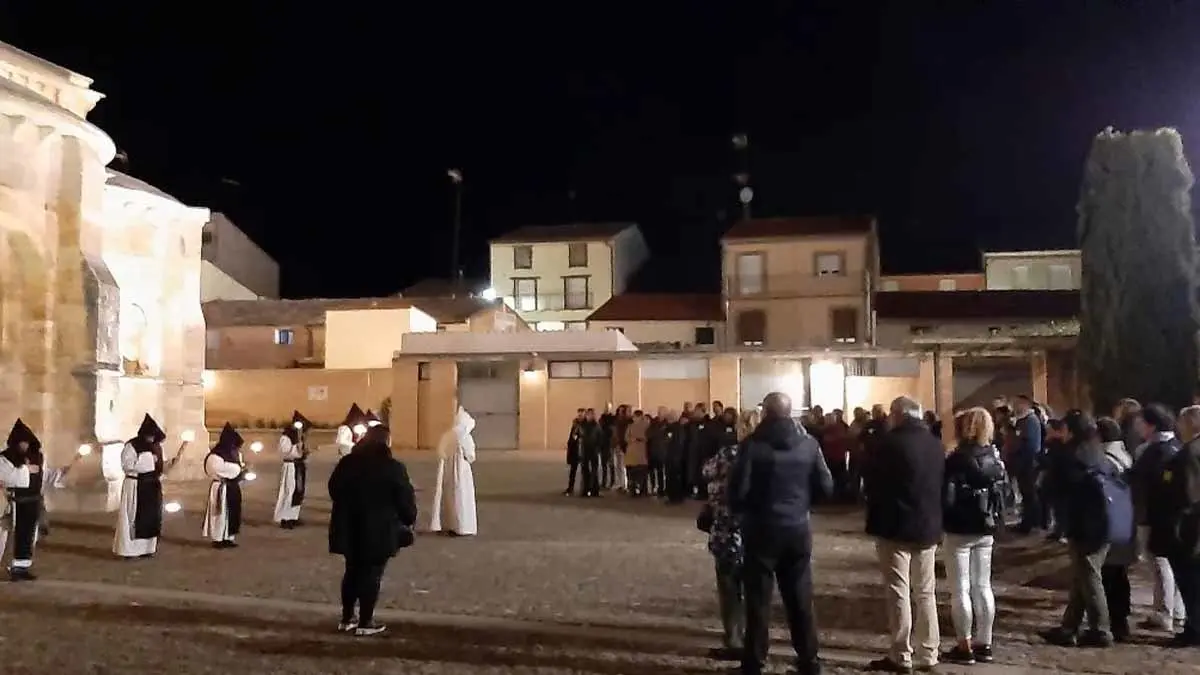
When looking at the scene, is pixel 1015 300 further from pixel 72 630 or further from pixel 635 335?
pixel 72 630

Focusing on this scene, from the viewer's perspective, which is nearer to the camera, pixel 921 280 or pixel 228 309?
pixel 228 309

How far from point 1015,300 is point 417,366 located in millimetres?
23914

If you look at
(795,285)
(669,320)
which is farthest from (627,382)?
(795,285)

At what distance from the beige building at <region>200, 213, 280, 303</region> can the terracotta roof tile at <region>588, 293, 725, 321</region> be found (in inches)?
Result: 709

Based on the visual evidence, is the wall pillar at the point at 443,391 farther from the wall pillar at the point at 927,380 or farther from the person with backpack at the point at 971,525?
the person with backpack at the point at 971,525

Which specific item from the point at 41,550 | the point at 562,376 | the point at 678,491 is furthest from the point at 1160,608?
the point at 562,376

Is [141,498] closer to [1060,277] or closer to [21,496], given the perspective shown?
[21,496]

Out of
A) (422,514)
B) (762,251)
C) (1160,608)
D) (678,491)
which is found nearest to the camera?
(1160,608)

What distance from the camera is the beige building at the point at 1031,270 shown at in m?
48.0

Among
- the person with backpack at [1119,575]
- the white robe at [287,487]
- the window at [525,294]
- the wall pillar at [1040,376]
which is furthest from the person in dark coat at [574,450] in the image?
the window at [525,294]

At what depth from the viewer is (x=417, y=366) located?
35781 mm

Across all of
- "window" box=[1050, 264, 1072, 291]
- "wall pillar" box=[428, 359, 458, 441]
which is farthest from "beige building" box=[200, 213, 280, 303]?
"window" box=[1050, 264, 1072, 291]

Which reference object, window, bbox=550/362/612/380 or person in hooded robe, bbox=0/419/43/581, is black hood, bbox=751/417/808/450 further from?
window, bbox=550/362/612/380

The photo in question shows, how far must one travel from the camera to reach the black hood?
22.4ft
